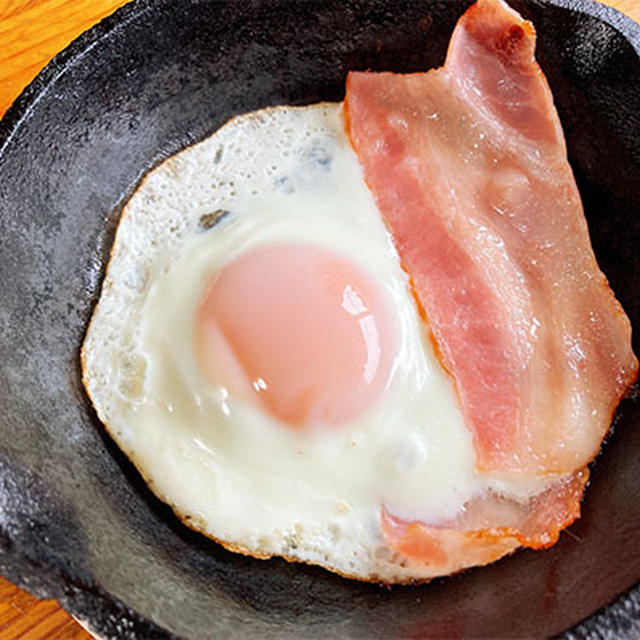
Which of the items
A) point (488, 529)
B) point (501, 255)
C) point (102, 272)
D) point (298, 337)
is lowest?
point (488, 529)

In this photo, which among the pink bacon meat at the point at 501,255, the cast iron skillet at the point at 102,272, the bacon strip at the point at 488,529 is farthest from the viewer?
the pink bacon meat at the point at 501,255

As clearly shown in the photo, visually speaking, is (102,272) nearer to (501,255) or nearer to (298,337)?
(298,337)

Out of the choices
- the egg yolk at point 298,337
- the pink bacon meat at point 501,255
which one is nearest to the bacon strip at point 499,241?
the pink bacon meat at point 501,255

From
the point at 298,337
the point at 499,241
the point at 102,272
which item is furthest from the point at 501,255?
the point at 102,272

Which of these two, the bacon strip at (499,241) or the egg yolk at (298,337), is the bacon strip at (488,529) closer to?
the bacon strip at (499,241)

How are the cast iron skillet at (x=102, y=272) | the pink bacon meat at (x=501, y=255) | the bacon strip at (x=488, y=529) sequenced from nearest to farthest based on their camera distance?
the cast iron skillet at (x=102, y=272), the bacon strip at (x=488, y=529), the pink bacon meat at (x=501, y=255)

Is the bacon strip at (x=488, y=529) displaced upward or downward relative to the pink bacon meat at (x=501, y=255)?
downward

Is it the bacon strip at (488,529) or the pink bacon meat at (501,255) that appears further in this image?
the pink bacon meat at (501,255)

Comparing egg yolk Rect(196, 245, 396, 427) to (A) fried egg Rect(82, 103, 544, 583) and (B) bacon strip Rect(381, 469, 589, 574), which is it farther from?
(B) bacon strip Rect(381, 469, 589, 574)
